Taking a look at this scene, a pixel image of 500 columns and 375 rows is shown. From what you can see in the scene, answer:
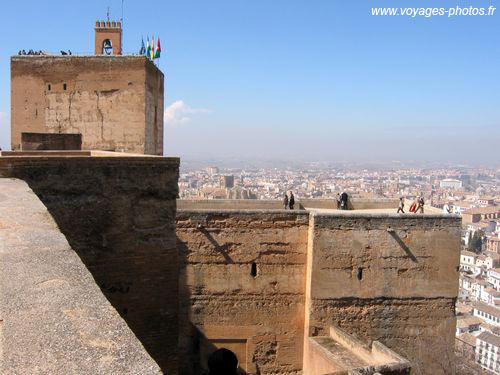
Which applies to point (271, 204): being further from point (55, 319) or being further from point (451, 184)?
point (451, 184)

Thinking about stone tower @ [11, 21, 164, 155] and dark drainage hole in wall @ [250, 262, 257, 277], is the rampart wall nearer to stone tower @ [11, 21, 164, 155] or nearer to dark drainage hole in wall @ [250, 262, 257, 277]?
dark drainage hole in wall @ [250, 262, 257, 277]

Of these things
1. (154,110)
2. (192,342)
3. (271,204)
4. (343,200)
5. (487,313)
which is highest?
(154,110)

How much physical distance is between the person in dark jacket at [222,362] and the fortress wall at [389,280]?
2264 millimetres

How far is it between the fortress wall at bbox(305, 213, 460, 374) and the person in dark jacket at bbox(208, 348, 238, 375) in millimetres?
2264

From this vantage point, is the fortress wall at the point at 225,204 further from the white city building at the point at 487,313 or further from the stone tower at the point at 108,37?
the white city building at the point at 487,313

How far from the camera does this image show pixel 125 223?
561 centimetres

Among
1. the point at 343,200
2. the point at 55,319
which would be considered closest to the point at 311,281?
the point at 343,200

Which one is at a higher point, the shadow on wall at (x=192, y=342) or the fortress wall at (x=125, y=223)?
the fortress wall at (x=125, y=223)

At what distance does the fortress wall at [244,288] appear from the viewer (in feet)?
34.4

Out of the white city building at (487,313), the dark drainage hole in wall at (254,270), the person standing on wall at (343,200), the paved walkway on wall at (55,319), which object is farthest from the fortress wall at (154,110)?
the white city building at (487,313)

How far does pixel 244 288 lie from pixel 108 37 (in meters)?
9.58

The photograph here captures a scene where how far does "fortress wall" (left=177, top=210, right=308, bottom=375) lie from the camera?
10.5 metres

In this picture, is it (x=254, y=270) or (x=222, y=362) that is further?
(x=222, y=362)

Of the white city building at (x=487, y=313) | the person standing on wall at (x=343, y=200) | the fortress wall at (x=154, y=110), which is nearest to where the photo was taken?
the person standing on wall at (x=343, y=200)
